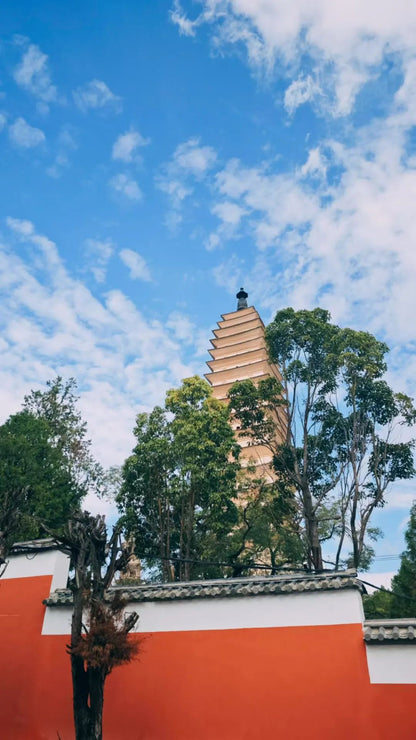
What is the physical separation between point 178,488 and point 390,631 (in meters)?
8.57

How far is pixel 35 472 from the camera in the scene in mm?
12953

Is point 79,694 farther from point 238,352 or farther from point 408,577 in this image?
point 238,352

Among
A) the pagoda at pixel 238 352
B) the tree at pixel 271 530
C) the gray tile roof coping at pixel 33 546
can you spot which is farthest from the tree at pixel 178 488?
the pagoda at pixel 238 352

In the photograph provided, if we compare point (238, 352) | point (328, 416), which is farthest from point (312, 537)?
point (238, 352)

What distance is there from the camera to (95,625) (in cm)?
568

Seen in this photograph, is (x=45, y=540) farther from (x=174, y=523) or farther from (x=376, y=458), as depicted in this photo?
(x=376, y=458)

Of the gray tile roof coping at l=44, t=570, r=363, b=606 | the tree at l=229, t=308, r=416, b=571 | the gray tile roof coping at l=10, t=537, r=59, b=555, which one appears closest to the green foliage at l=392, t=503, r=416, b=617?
the tree at l=229, t=308, r=416, b=571

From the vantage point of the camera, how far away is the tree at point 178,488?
1400 cm

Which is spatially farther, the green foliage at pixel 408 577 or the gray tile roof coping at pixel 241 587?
the green foliage at pixel 408 577

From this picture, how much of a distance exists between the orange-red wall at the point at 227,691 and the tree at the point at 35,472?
411cm

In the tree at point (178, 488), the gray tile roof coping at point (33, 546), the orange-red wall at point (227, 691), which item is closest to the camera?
the orange-red wall at point (227, 691)

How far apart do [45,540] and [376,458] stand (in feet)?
29.1

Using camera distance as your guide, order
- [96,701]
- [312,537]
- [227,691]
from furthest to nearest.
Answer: [312,537]
[227,691]
[96,701]

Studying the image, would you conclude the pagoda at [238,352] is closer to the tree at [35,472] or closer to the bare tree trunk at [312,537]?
the bare tree trunk at [312,537]
